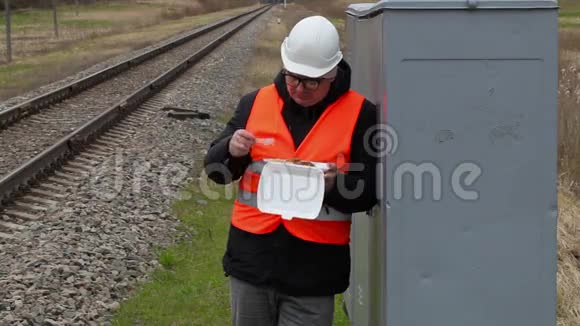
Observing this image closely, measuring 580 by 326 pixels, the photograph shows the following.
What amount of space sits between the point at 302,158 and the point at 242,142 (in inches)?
9.5

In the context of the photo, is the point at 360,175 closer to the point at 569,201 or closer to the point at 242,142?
the point at 242,142

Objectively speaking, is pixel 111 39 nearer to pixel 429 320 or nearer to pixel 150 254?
pixel 150 254

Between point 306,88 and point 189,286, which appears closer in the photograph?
point 306,88

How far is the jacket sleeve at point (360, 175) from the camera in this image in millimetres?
3291

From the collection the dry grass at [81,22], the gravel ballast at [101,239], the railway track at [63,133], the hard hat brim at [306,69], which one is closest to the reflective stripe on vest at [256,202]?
the hard hat brim at [306,69]

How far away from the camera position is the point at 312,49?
325 centimetres

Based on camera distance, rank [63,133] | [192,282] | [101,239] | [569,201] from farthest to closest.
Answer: [63,133] < [569,201] < [101,239] < [192,282]

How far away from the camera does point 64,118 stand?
46.5 ft

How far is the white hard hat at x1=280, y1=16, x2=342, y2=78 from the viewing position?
325 centimetres

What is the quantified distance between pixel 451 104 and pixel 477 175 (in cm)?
27

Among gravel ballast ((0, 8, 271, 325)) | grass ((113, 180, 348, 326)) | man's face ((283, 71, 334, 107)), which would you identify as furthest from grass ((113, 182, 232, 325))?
man's face ((283, 71, 334, 107))

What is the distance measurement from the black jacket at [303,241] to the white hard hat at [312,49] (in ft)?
0.41

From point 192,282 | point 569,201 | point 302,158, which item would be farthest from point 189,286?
point 569,201

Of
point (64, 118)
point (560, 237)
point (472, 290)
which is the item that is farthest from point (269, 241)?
point (64, 118)
